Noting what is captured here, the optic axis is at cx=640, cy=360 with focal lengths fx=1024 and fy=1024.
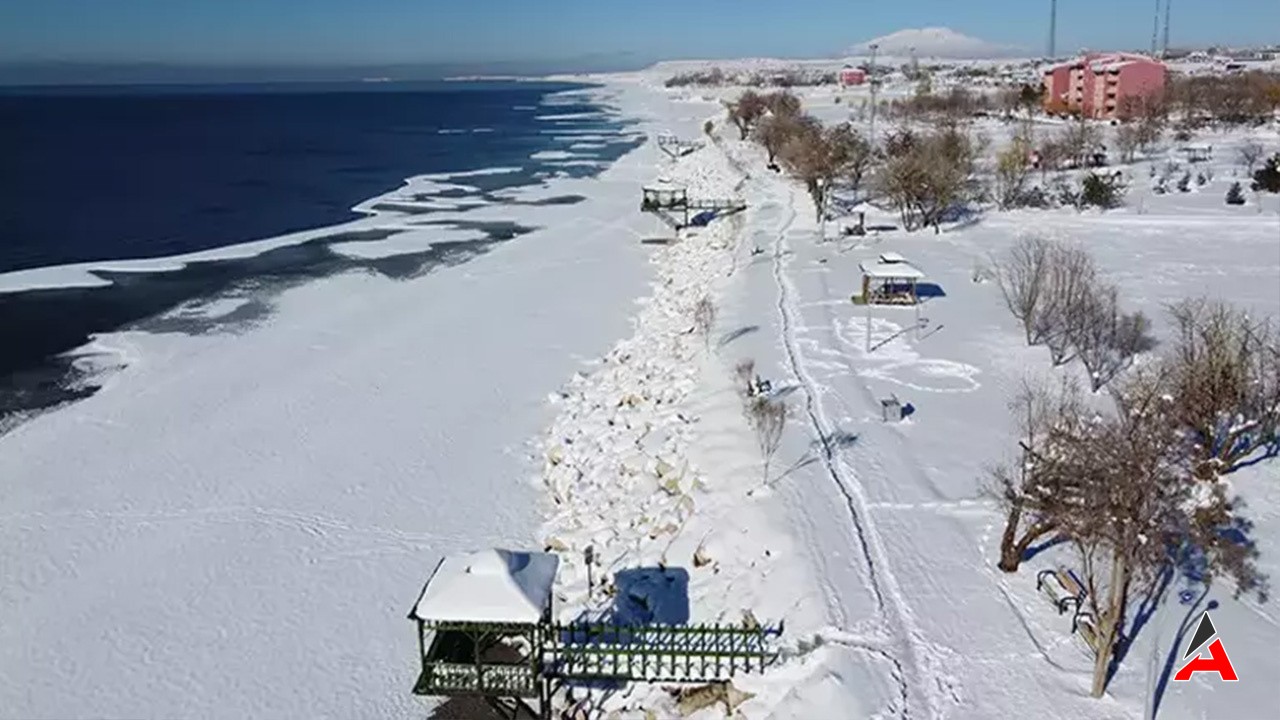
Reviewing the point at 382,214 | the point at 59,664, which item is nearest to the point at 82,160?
the point at 382,214

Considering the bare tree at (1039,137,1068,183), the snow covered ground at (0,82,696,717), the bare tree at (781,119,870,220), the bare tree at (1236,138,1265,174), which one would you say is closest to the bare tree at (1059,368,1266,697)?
the snow covered ground at (0,82,696,717)

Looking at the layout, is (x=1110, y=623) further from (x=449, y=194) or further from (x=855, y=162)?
(x=449, y=194)

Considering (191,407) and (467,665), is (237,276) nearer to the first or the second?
(191,407)

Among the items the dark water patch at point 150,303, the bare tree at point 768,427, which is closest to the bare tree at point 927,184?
the dark water patch at point 150,303

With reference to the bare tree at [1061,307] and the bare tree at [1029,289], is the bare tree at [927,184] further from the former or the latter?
the bare tree at [1061,307]

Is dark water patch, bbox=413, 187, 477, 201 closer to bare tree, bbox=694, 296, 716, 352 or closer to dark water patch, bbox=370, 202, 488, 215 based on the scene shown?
dark water patch, bbox=370, 202, 488, 215

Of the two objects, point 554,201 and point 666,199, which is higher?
point 666,199

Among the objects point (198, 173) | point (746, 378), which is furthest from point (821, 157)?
point (198, 173)
